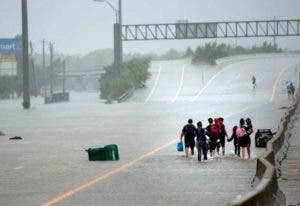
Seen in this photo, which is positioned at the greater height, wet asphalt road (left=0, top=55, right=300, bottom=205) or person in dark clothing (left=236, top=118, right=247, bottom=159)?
person in dark clothing (left=236, top=118, right=247, bottom=159)

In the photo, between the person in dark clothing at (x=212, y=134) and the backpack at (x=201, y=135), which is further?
the person in dark clothing at (x=212, y=134)

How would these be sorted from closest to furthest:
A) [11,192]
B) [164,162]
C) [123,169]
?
[11,192], [123,169], [164,162]

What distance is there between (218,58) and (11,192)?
136 m

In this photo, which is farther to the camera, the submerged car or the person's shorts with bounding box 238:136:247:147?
the submerged car

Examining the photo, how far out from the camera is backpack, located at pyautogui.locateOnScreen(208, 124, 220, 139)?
2966 centimetres

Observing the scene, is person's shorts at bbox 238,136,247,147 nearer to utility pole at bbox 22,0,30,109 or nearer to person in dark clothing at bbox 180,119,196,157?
person in dark clothing at bbox 180,119,196,157

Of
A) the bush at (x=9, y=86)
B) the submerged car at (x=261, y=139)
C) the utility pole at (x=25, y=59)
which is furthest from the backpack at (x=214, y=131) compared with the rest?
the bush at (x=9, y=86)

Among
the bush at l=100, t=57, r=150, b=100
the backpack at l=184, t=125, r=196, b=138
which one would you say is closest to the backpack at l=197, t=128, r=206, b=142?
the backpack at l=184, t=125, r=196, b=138

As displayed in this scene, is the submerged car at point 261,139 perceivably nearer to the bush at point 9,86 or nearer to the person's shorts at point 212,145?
the person's shorts at point 212,145

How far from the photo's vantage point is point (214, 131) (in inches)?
1180

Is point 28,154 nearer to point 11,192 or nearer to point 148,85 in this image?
point 11,192

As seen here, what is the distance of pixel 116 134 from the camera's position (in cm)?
4538

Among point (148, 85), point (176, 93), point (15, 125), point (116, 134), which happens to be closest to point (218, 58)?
point (148, 85)

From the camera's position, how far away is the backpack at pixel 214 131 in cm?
2966
